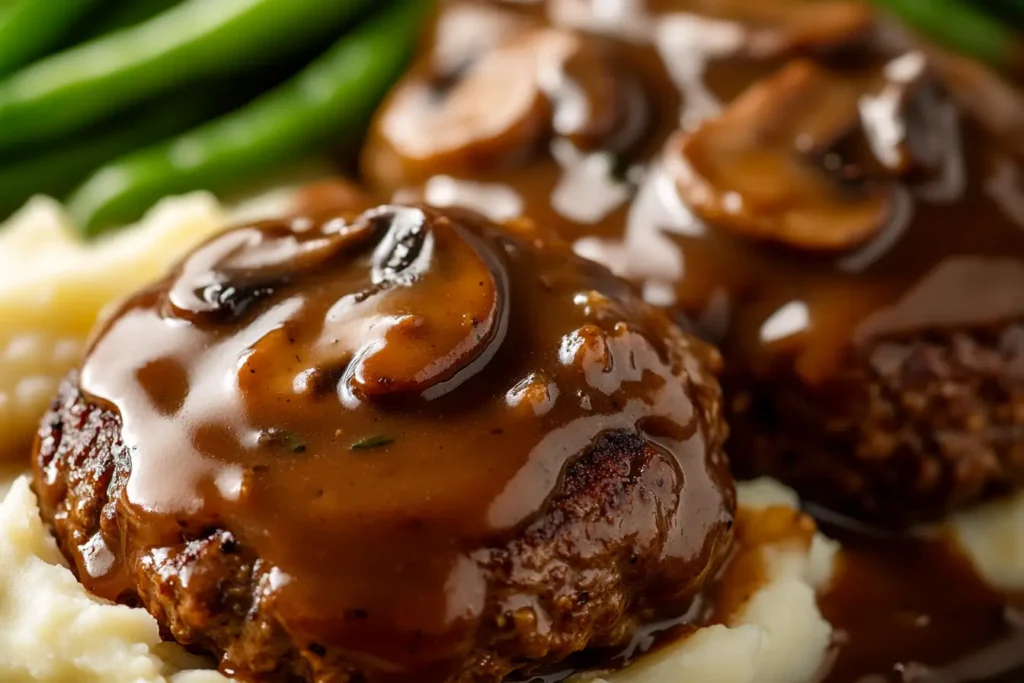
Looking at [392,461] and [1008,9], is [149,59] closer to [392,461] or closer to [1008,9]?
[392,461]

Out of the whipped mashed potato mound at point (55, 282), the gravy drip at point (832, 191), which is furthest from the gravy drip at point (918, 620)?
the whipped mashed potato mound at point (55, 282)

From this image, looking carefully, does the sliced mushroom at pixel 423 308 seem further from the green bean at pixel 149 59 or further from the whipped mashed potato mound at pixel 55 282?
the green bean at pixel 149 59

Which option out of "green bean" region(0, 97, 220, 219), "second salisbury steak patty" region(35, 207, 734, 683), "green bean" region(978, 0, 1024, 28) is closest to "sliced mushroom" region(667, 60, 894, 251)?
"second salisbury steak patty" region(35, 207, 734, 683)

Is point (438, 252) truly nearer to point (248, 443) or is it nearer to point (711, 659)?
point (248, 443)

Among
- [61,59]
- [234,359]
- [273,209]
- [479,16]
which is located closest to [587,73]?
[479,16]

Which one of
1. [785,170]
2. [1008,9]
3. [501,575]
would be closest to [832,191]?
[785,170]

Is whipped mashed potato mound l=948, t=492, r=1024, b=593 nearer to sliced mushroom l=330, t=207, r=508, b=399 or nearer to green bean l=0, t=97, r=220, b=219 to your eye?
sliced mushroom l=330, t=207, r=508, b=399
